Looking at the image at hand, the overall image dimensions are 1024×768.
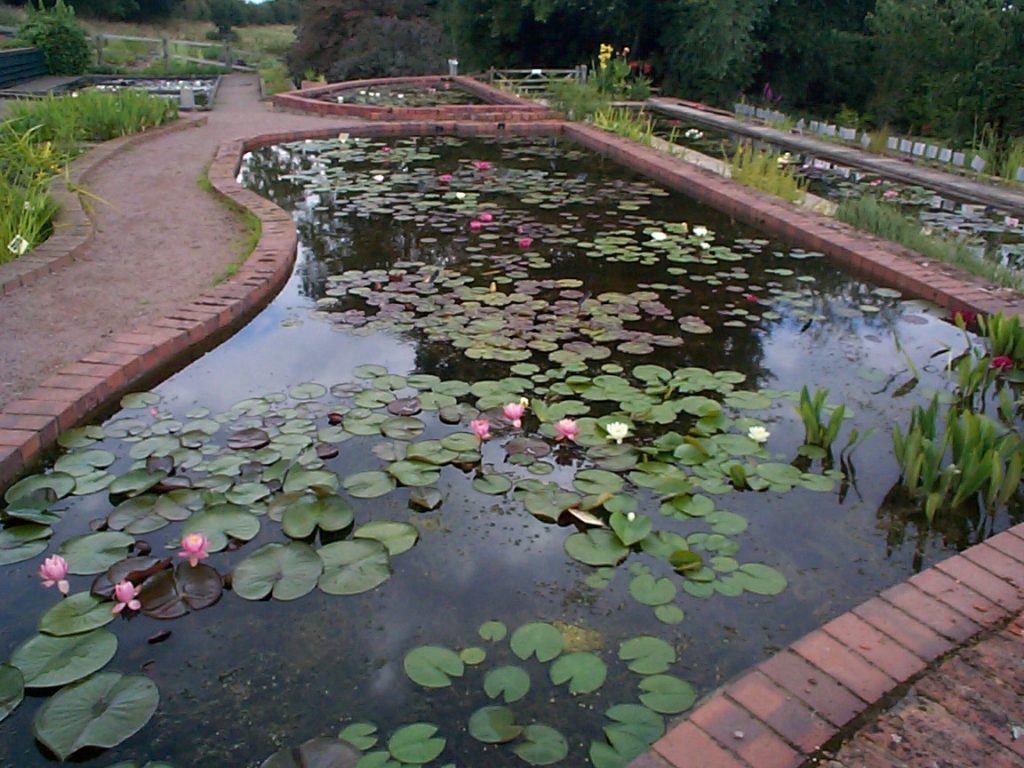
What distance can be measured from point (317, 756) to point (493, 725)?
323mm

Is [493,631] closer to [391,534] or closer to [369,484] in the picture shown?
[391,534]

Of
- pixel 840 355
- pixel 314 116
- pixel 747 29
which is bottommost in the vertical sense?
pixel 840 355

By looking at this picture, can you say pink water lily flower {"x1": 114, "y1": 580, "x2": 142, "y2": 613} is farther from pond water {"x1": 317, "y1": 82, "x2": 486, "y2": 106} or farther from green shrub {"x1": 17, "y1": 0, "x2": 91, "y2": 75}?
green shrub {"x1": 17, "y1": 0, "x2": 91, "y2": 75}

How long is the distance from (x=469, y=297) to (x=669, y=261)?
3.99 ft

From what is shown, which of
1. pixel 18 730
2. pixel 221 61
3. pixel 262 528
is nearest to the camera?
pixel 18 730

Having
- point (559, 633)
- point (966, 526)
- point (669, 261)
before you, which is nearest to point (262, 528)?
point (559, 633)

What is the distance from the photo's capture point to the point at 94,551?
1.97m

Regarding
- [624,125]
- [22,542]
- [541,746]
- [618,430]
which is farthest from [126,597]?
[624,125]

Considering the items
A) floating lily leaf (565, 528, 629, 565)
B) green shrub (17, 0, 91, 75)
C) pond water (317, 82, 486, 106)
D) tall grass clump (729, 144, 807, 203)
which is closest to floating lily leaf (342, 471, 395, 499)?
floating lily leaf (565, 528, 629, 565)

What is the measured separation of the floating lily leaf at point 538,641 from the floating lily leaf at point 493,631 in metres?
0.03

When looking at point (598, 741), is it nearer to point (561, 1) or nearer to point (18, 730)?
point (18, 730)

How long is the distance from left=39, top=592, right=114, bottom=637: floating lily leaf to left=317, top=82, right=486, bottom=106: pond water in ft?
33.6

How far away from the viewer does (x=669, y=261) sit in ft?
14.3

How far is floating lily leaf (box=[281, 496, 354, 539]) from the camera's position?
6.79 feet
